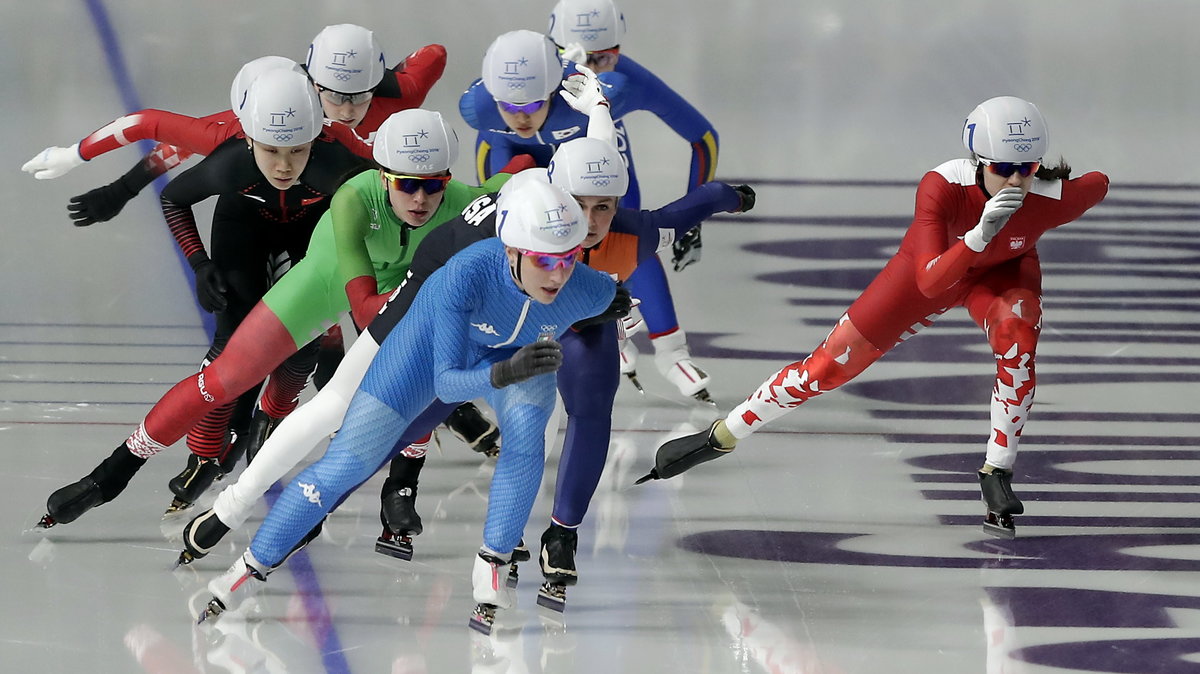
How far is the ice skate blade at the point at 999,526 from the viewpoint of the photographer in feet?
18.4

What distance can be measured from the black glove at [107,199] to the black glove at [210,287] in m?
0.54

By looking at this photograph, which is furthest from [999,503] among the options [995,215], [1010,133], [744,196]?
[744,196]

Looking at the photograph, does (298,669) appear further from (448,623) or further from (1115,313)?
(1115,313)

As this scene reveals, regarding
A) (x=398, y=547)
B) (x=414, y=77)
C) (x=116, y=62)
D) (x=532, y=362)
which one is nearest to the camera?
(x=532, y=362)

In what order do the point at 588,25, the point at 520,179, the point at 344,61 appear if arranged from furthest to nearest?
1. the point at 588,25
2. the point at 344,61
3. the point at 520,179

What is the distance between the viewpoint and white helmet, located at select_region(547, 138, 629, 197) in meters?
4.69

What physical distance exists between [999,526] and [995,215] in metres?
1.16

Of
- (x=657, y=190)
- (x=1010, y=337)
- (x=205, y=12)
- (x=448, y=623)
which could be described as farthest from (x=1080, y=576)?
(x=205, y=12)

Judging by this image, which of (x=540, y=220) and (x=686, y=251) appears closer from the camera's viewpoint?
(x=540, y=220)

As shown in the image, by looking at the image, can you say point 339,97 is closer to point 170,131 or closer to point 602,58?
point 170,131

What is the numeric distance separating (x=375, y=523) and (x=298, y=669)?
110 cm

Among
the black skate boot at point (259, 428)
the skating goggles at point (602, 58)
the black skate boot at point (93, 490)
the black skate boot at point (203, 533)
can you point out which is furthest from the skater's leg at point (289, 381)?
the skating goggles at point (602, 58)

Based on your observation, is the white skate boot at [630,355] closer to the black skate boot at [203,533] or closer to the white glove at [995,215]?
the white glove at [995,215]

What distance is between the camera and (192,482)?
18.4ft
